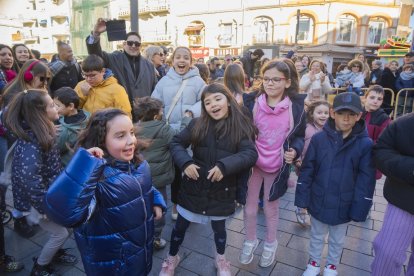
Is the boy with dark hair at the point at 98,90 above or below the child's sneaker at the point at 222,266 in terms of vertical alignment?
above

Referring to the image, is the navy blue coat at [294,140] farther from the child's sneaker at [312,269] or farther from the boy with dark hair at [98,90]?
the boy with dark hair at [98,90]

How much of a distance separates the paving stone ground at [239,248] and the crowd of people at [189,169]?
0.35 feet

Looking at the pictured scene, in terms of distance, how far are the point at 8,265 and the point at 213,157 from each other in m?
1.97

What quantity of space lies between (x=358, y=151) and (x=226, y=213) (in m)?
1.15

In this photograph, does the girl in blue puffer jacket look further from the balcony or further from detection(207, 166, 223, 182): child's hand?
the balcony

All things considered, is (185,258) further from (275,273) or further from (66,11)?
(66,11)

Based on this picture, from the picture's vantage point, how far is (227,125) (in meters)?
2.43

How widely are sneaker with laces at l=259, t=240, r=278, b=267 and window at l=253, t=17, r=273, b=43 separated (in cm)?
2721

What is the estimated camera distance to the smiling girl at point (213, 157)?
2.39 meters

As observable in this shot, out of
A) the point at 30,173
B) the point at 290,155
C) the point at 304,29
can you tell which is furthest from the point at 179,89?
the point at 304,29

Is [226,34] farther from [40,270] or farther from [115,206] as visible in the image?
[115,206]

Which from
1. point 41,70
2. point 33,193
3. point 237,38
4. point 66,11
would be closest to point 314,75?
point 41,70

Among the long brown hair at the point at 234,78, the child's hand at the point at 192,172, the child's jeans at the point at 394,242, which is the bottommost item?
the child's jeans at the point at 394,242

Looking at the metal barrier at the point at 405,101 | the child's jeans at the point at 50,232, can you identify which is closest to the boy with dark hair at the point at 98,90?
the child's jeans at the point at 50,232
